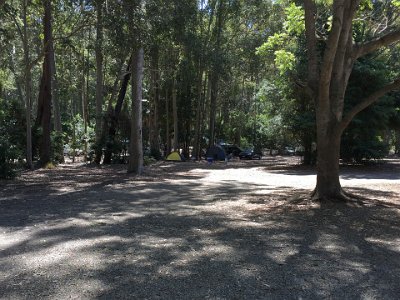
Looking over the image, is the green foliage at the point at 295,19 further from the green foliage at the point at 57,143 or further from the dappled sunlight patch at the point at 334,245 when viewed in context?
the green foliage at the point at 57,143

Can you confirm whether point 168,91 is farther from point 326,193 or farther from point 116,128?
point 326,193

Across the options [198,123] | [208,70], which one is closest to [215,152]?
[198,123]

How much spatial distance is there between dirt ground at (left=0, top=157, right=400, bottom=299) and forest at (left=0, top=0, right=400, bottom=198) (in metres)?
2.42

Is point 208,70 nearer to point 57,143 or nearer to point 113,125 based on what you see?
point 113,125

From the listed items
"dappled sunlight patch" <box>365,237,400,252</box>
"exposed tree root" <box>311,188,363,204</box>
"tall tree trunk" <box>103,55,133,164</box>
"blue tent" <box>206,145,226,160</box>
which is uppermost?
"tall tree trunk" <box>103,55,133,164</box>

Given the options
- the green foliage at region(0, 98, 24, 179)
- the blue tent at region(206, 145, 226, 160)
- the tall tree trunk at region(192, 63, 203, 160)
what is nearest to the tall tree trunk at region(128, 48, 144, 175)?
the green foliage at region(0, 98, 24, 179)

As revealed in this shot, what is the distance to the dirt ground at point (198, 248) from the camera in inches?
191

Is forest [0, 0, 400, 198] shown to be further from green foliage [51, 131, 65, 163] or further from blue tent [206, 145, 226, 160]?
blue tent [206, 145, 226, 160]

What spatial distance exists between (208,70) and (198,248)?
2849cm

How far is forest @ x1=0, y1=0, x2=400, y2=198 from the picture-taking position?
10.9m

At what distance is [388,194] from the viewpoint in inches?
520

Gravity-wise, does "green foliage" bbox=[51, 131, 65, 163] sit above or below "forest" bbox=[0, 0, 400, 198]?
below

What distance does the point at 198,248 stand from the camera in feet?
21.6

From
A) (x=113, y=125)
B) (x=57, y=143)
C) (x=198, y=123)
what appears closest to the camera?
(x=57, y=143)
